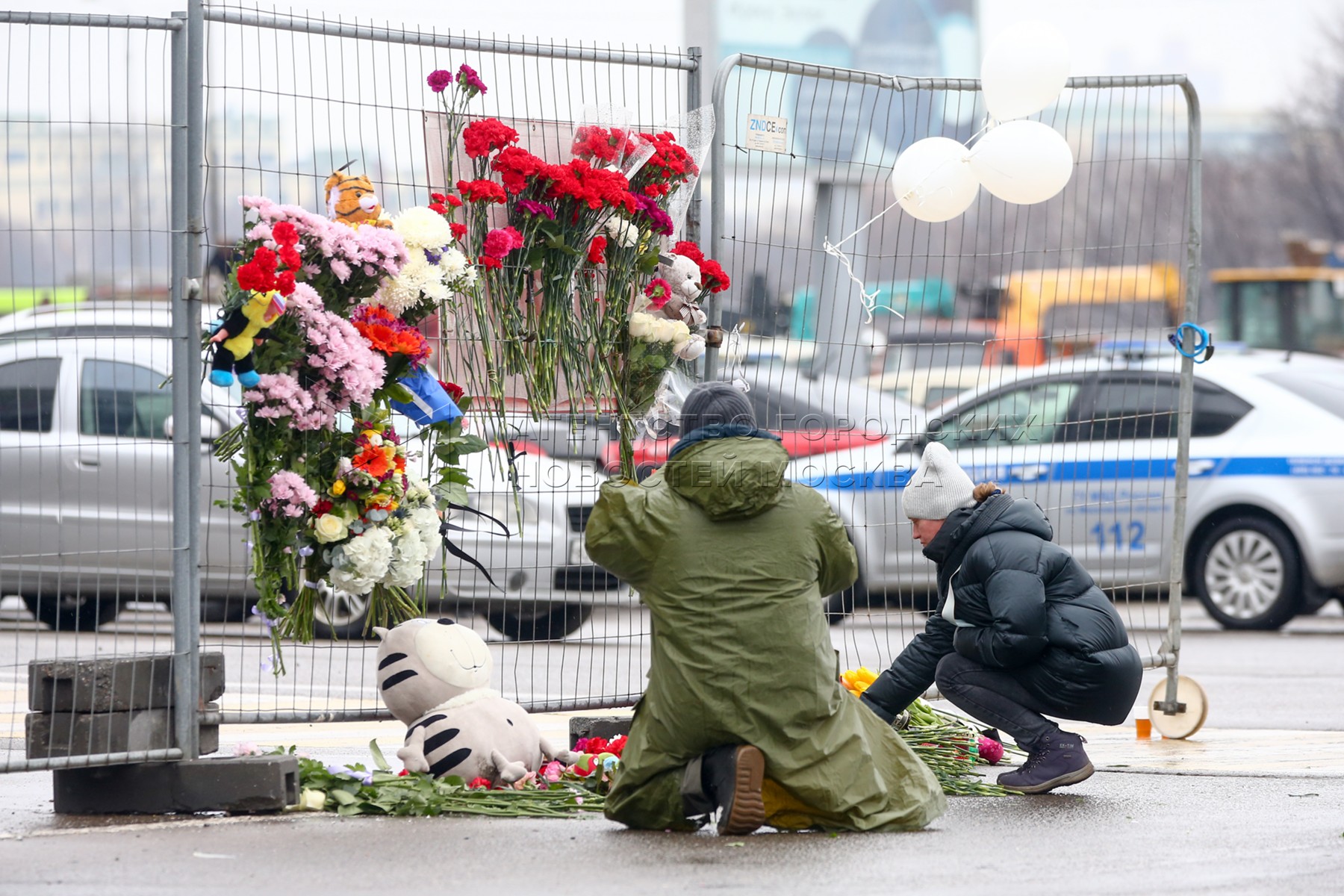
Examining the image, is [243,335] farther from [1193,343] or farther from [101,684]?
[1193,343]

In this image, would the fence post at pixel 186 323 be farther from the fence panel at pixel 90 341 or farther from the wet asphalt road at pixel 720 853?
the wet asphalt road at pixel 720 853

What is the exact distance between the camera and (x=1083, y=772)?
6.58 metres

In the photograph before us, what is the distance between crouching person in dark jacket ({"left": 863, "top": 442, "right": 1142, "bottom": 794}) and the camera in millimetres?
6539

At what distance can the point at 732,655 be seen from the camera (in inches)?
226

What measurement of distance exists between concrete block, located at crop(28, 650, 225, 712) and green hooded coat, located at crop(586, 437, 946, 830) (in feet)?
5.00

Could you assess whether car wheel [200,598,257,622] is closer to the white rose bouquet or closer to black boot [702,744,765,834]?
the white rose bouquet

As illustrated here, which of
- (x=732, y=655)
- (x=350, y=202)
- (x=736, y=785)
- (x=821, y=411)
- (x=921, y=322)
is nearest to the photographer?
(x=736, y=785)

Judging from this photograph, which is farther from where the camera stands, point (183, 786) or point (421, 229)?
point (421, 229)

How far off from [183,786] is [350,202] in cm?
201

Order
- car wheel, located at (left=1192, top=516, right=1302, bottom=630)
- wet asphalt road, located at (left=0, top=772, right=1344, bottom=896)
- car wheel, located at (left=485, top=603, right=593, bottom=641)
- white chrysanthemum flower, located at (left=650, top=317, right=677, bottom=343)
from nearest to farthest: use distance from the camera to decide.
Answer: wet asphalt road, located at (left=0, top=772, right=1344, bottom=896) < white chrysanthemum flower, located at (left=650, top=317, right=677, bottom=343) < car wheel, located at (left=485, top=603, right=593, bottom=641) < car wheel, located at (left=1192, top=516, right=1302, bottom=630)

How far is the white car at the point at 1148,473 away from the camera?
8.19 m

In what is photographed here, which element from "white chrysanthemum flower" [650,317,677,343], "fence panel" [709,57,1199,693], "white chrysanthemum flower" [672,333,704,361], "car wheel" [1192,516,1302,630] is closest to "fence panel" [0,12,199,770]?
"white chrysanthemum flower" [650,317,677,343]

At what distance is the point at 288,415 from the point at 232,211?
2.53 ft

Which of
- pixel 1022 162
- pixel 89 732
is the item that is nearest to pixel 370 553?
pixel 89 732
